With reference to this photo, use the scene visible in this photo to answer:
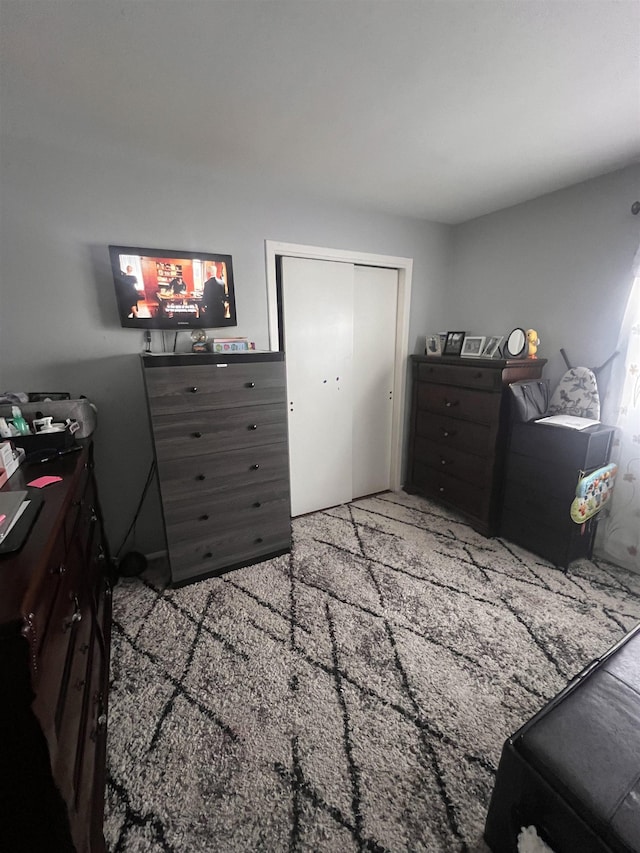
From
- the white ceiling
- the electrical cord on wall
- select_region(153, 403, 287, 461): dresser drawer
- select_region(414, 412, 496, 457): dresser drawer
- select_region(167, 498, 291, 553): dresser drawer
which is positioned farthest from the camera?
select_region(414, 412, 496, 457): dresser drawer

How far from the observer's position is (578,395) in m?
2.22

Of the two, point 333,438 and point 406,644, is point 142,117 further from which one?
point 406,644

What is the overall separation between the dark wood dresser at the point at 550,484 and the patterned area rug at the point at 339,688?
13 centimetres

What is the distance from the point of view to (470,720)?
130 cm

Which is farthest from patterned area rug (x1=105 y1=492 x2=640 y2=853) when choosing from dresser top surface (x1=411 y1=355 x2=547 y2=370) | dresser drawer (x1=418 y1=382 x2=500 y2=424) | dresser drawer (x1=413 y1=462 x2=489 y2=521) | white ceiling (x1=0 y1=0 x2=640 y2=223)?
white ceiling (x1=0 y1=0 x2=640 y2=223)

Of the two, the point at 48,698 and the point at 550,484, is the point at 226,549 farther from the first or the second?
the point at 550,484

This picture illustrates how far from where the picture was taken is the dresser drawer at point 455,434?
7.89 feet

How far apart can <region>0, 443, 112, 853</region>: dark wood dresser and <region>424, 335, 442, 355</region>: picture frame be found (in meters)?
2.64

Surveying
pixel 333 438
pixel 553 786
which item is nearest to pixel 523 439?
pixel 333 438

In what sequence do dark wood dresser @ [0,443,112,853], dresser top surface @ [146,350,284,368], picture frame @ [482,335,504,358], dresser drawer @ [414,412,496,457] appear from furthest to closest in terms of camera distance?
picture frame @ [482,335,504,358], dresser drawer @ [414,412,496,457], dresser top surface @ [146,350,284,368], dark wood dresser @ [0,443,112,853]

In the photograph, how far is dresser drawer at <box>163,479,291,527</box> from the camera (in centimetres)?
189

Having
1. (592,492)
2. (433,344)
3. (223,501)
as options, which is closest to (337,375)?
(433,344)

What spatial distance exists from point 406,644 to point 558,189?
290cm

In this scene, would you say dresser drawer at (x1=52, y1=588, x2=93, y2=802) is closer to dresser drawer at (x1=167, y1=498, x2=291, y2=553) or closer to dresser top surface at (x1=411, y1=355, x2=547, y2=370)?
dresser drawer at (x1=167, y1=498, x2=291, y2=553)
